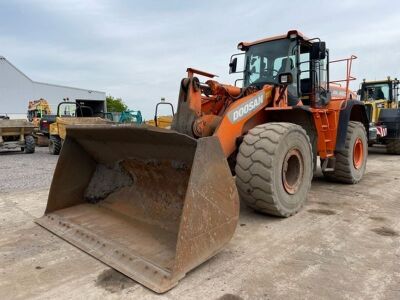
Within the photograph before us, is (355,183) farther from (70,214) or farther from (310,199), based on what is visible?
(70,214)

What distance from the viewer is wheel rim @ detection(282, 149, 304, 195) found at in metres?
4.37

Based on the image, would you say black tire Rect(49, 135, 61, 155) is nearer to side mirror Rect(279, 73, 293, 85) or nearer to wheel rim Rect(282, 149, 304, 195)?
side mirror Rect(279, 73, 293, 85)

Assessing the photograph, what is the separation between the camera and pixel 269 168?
12.6ft

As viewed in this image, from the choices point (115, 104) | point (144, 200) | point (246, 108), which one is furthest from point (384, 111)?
point (115, 104)

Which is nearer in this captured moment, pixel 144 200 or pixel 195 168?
pixel 195 168

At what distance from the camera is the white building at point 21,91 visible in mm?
33719

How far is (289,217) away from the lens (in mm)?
4277

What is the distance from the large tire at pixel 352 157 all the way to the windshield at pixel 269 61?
5.70ft

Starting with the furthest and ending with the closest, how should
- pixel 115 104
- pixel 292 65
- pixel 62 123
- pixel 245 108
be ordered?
pixel 115 104 → pixel 62 123 → pixel 292 65 → pixel 245 108

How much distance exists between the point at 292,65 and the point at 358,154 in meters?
2.55

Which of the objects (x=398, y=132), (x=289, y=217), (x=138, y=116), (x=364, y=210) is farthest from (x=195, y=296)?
(x=138, y=116)

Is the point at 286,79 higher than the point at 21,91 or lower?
lower

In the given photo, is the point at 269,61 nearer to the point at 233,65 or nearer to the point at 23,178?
the point at 233,65

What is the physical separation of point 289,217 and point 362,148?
10.6 ft
